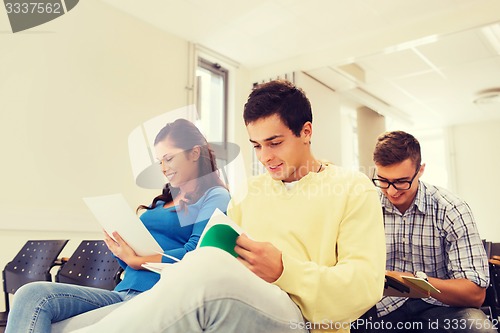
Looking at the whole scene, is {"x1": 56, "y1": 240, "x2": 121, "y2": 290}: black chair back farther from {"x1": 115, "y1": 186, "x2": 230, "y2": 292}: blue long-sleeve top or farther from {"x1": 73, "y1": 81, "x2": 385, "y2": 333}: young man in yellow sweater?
{"x1": 73, "y1": 81, "x2": 385, "y2": 333}: young man in yellow sweater

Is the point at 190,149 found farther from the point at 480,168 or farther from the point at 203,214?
the point at 480,168

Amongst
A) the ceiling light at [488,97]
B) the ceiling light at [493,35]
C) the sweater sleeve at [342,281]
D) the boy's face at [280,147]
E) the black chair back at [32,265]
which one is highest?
the ceiling light at [493,35]

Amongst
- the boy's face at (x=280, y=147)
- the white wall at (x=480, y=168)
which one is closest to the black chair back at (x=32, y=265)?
the boy's face at (x=280, y=147)

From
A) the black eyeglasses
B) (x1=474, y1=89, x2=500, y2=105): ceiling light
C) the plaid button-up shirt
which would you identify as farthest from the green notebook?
(x1=474, y1=89, x2=500, y2=105): ceiling light

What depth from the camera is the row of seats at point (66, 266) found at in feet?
6.53

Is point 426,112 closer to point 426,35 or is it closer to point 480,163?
point 480,163

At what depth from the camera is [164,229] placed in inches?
59.1

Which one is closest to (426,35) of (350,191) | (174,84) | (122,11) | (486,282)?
(174,84)

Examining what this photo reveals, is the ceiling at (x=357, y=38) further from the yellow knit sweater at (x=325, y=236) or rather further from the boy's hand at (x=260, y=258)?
the boy's hand at (x=260, y=258)

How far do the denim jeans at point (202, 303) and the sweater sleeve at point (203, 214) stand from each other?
0.52 m

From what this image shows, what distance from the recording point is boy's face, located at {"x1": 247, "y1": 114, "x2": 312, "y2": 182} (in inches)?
46.5

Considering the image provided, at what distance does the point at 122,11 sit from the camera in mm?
3879

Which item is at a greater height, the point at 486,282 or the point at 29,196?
the point at 29,196

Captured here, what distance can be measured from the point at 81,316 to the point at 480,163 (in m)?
7.20
